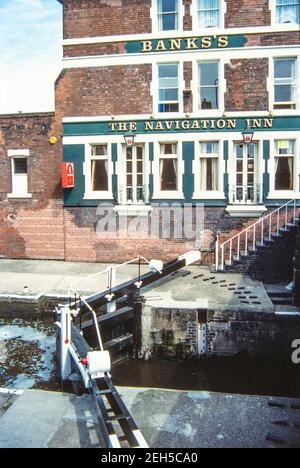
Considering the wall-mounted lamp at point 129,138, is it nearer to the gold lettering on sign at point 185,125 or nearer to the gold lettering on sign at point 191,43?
the gold lettering on sign at point 185,125

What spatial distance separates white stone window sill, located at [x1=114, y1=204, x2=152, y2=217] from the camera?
54.0ft

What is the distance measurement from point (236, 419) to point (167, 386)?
3.67 metres

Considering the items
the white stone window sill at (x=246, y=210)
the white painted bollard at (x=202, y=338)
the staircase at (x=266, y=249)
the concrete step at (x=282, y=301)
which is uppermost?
the white stone window sill at (x=246, y=210)

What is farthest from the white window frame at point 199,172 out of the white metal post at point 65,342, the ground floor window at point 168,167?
the white metal post at point 65,342

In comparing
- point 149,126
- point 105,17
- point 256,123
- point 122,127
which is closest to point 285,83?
point 256,123

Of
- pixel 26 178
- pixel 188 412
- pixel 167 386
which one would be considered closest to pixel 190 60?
pixel 26 178

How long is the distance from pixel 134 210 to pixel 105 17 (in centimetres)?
729

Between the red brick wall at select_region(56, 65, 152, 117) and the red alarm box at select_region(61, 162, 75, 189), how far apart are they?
2015 millimetres

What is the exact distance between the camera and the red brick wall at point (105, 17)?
16141 mm

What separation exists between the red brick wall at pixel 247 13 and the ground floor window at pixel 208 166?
4291mm

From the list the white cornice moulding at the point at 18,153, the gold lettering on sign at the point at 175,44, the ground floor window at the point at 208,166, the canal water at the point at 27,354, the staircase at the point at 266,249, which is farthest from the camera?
the white cornice moulding at the point at 18,153
